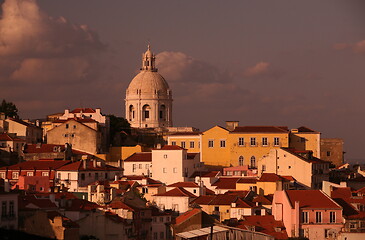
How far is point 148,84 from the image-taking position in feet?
435

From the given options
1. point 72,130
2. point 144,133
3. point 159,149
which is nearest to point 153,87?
point 144,133

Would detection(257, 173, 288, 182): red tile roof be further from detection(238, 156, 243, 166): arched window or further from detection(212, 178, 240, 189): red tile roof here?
detection(238, 156, 243, 166): arched window

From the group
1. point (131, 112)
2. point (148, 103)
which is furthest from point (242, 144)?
point (131, 112)

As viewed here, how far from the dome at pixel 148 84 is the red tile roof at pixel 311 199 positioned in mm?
58543

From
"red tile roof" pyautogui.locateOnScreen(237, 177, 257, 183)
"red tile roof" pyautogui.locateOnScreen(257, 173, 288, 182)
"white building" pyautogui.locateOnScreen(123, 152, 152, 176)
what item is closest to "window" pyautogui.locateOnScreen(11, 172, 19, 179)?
"white building" pyautogui.locateOnScreen(123, 152, 152, 176)

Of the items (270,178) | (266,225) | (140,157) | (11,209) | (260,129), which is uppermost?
(260,129)

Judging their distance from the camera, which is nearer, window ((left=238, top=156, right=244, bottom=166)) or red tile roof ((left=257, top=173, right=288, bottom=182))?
red tile roof ((left=257, top=173, right=288, bottom=182))

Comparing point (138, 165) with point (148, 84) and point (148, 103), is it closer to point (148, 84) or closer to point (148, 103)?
point (148, 103)

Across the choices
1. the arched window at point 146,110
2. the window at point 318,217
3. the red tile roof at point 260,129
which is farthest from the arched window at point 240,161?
the arched window at point 146,110

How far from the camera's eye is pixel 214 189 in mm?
93562

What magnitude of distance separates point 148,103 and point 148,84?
2.60 meters

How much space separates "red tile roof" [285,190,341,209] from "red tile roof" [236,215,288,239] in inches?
77.6

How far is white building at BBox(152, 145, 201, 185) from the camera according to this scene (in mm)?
96938

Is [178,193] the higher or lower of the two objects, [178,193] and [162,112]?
the lower
